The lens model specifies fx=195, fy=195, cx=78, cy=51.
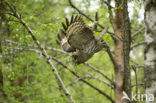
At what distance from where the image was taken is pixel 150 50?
2.16m

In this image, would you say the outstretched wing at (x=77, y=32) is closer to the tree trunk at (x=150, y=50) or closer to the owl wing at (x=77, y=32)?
the owl wing at (x=77, y=32)

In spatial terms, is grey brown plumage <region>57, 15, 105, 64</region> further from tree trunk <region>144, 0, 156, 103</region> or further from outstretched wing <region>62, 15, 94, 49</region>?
tree trunk <region>144, 0, 156, 103</region>

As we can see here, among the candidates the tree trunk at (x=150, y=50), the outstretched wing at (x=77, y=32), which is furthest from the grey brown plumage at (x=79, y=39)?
the tree trunk at (x=150, y=50)

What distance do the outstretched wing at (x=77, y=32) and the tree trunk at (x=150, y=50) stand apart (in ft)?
5.45

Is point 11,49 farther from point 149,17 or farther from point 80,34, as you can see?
point 149,17

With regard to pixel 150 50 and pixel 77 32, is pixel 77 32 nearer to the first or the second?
pixel 77 32

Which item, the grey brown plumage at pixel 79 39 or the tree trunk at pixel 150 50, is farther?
the grey brown plumage at pixel 79 39

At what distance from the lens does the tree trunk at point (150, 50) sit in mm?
2080

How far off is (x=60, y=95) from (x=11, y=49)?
8.73 feet

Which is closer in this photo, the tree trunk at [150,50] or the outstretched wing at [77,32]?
the tree trunk at [150,50]

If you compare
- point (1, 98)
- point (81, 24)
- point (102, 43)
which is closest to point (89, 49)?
point (102, 43)

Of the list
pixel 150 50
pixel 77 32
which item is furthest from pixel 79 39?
pixel 150 50

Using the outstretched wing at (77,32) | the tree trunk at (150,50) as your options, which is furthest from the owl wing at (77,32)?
the tree trunk at (150,50)

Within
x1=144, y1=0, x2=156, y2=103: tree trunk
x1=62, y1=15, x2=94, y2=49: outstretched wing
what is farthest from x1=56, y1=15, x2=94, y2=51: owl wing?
x1=144, y1=0, x2=156, y2=103: tree trunk
